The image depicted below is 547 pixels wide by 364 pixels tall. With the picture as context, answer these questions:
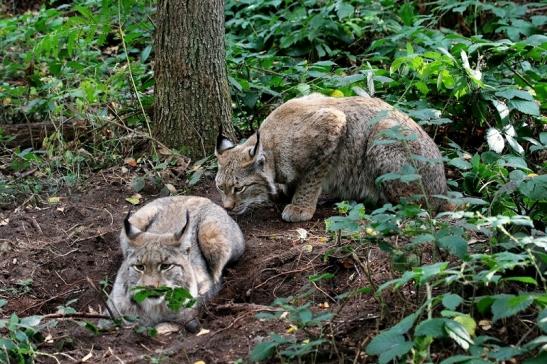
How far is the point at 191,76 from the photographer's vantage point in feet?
23.5

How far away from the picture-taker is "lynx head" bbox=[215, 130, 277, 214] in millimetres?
6562

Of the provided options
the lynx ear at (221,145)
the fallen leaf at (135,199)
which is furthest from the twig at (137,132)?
the lynx ear at (221,145)

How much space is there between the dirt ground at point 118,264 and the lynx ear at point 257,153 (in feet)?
1.48

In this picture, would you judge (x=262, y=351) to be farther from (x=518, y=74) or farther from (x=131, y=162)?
(x=518, y=74)

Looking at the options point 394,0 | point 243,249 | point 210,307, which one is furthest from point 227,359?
point 394,0

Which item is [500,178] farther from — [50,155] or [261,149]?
[50,155]

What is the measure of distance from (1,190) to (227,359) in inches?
145

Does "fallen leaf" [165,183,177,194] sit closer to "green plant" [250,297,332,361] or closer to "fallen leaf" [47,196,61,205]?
"fallen leaf" [47,196,61,205]

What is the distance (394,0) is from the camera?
32.5 ft

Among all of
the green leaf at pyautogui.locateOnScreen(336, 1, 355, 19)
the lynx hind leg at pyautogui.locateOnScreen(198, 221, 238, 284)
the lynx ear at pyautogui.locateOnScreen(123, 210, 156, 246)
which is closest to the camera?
the lynx ear at pyautogui.locateOnScreen(123, 210, 156, 246)

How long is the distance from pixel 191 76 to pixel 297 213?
1586mm

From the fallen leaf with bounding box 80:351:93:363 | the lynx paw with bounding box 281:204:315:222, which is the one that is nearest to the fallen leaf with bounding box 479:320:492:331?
the fallen leaf with bounding box 80:351:93:363

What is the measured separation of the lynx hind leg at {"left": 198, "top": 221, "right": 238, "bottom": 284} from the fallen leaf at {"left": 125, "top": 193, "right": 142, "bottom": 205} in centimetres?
113

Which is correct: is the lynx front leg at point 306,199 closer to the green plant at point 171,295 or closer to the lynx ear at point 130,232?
the lynx ear at point 130,232
